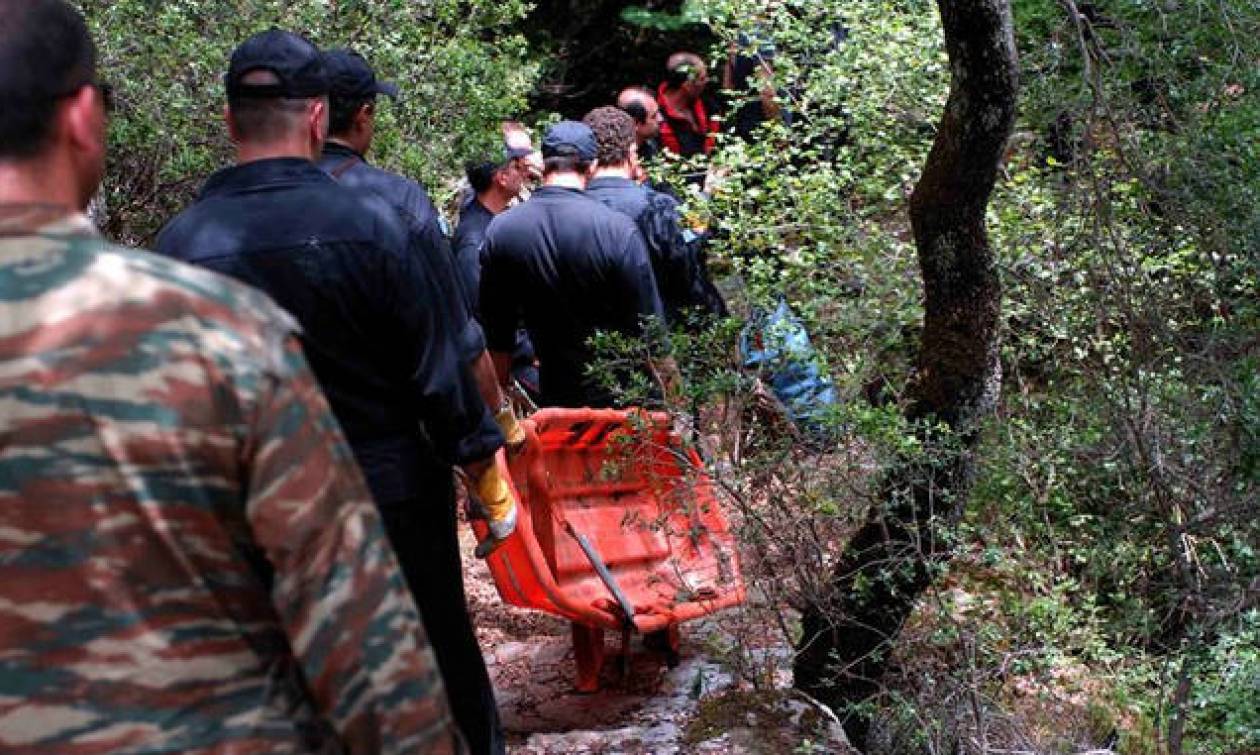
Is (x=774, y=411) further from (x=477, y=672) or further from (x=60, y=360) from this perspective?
(x=60, y=360)

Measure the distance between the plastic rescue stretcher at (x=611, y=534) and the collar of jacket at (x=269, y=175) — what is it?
2.15 m

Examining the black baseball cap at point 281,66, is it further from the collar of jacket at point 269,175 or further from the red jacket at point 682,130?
the red jacket at point 682,130

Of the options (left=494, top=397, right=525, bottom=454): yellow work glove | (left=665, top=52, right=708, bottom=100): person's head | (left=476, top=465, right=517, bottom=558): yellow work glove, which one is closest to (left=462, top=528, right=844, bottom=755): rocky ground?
(left=494, top=397, right=525, bottom=454): yellow work glove

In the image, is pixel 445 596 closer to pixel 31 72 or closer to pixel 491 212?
pixel 31 72

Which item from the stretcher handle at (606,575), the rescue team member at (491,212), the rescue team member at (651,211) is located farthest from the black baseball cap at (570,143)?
the stretcher handle at (606,575)

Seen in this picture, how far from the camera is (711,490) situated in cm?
625

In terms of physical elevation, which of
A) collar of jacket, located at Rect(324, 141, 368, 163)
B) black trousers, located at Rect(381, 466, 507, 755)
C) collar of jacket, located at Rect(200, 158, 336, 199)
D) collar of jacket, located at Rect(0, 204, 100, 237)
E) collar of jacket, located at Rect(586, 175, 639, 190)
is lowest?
black trousers, located at Rect(381, 466, 507, 755)

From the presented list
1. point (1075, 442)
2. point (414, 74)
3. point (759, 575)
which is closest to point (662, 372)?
point (759, 575)

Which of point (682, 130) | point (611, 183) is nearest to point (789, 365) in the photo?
point (611, 183)

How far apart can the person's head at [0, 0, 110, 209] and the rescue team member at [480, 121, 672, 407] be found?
439cm

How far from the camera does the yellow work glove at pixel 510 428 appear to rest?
5.23 metres

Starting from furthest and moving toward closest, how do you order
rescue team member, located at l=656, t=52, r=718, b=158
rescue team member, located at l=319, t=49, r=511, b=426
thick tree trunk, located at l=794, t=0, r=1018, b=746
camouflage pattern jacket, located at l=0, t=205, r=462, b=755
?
rescue team member, located at l=656, t=52, r=718, b=158
thick tree trunk, located at l=794, t=0, r=1018, b=746
rescue team member, located at l=319, t=49, r=511, b=426
camouflage pattern jacket, located at l=0, t=205, r=462, b=755

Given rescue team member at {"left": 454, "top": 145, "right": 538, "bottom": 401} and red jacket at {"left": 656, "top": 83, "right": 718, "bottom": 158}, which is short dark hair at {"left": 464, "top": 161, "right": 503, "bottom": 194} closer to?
rescue team member at {"left": 454, "top": 145, "right": 538, "bottom": 401}

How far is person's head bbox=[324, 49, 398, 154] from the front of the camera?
16.1ft
